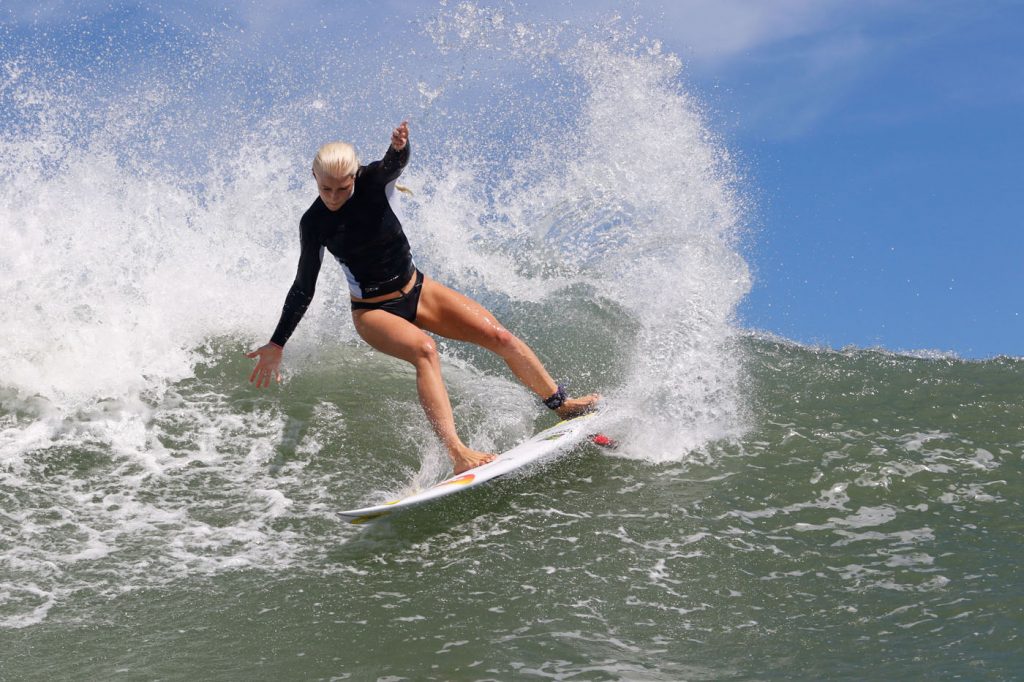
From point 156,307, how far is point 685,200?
4.85 m

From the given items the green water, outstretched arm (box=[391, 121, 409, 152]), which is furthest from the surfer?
the green water

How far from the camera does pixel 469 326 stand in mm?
5703

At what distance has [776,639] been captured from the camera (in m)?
3.70

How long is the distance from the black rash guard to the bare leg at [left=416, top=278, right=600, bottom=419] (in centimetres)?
28

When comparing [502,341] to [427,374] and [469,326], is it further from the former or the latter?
[427,374]

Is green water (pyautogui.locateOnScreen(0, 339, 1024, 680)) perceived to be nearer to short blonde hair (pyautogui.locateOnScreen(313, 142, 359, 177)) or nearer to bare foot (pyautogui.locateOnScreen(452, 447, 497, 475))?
bare foot (pyautogui.locateOnScreen(452, 447, 497, 475))

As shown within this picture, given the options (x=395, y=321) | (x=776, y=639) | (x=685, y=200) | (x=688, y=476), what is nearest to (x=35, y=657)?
(x=395, y=321)

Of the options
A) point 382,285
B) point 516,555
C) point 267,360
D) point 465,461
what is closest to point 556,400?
point 465,461

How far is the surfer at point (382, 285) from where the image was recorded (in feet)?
16.6

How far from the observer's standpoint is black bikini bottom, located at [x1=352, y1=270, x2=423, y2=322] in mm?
5484

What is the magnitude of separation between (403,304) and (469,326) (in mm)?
444

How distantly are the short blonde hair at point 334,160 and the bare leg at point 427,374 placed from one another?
907 millimetres

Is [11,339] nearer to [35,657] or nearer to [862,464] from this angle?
[35,657]

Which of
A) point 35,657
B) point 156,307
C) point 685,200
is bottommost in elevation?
point 35,657
